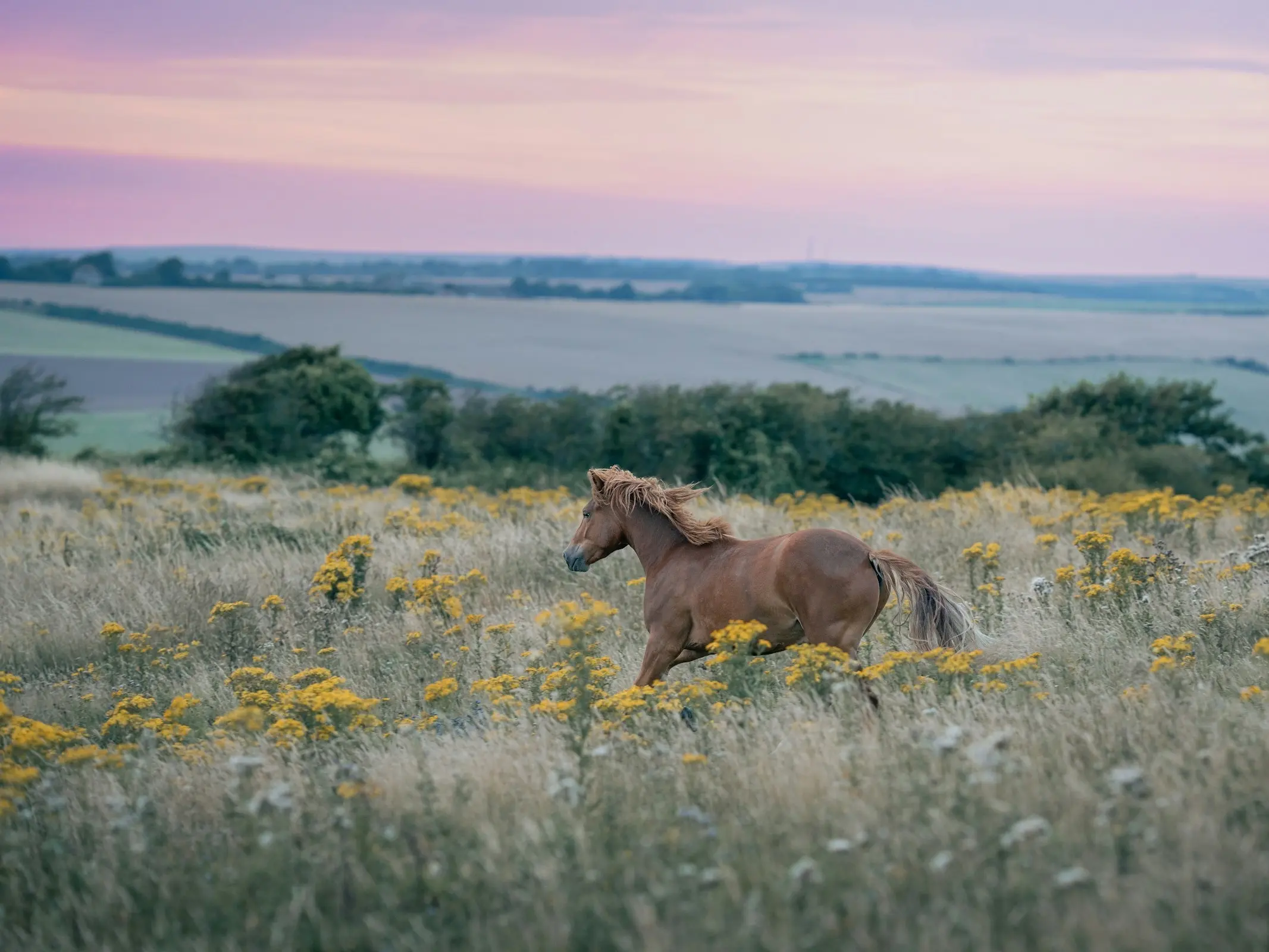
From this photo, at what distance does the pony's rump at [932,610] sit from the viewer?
20.2 ft

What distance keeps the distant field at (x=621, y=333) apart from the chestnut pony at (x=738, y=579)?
40.3 meters

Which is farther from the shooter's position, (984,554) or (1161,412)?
(1161,412)

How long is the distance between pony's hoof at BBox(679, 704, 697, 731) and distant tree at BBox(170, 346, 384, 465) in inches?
949

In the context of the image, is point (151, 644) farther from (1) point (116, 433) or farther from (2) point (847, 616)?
(1) point (116, 433)

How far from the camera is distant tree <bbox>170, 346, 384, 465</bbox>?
29906 millimetres

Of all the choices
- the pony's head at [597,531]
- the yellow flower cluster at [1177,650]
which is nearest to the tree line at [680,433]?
the pony's head at [597,531]

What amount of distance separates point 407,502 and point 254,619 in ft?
22.9

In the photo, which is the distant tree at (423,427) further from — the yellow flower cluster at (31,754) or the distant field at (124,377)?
the yellow flower cluster at (31,754)

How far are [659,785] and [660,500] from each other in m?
2.38

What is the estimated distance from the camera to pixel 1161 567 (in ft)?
25.6

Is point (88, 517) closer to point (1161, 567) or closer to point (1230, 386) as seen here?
point (1161, 567)

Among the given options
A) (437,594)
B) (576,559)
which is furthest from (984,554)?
(437,594)

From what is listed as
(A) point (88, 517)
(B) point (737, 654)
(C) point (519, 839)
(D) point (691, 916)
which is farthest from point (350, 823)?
(A) point (88, 517)

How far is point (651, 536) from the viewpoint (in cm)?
692
